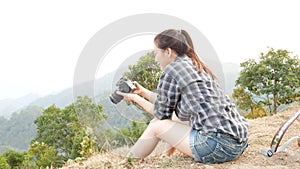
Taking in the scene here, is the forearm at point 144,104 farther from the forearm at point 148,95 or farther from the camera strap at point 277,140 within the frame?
the camera strap at point 277,140

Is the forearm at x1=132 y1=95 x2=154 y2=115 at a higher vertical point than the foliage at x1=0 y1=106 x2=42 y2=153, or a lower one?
higher

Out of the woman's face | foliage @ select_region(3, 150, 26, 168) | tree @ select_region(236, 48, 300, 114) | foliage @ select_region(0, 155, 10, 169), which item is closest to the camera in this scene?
the woman's face

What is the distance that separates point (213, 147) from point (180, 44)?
0.74m

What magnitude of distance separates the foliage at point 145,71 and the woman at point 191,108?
164mm

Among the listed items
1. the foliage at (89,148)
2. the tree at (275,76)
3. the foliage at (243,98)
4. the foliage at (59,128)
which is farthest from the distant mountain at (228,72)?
the foliage at (59,128)

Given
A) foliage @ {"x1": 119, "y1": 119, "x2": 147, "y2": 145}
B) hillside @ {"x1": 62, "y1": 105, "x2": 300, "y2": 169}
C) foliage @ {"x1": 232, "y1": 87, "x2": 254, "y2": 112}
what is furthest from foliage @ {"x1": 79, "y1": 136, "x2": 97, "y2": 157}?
foliage @ {"x1": 232, "y1": 87, "x2": 254, "y2": 112}

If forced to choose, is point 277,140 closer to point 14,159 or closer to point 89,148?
point 89,148

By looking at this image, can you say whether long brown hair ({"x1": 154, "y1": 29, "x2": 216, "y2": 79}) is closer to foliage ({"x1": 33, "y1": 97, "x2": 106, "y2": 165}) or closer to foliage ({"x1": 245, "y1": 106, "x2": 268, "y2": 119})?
foliage ({"x1": 245, "y1": 106, "x2": 268, "y2": 119})

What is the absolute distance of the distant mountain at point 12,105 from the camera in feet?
118

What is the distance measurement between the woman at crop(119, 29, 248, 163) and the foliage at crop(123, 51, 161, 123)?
16 cm

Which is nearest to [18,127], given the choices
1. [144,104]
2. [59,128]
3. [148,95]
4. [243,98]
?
[59,128]

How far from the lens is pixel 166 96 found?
→ 270 centimetres

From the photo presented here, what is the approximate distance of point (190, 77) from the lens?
8.70 feet

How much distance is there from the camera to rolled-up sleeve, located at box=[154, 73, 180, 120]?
8.77ft
